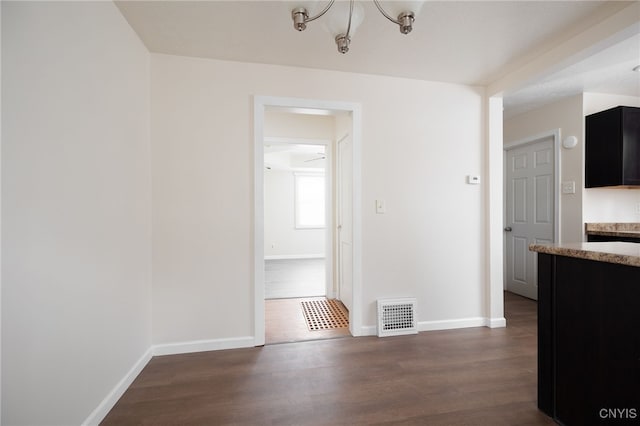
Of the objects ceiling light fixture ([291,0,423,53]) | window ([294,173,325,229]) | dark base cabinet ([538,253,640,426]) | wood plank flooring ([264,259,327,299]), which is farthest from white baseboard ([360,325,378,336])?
window ([294,173,325,229])

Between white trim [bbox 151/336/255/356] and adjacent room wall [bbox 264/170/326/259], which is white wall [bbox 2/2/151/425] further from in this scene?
adjacent room wall [bbox 264/170/326/259]

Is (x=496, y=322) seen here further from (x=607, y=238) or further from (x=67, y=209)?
(x=67, y=209)

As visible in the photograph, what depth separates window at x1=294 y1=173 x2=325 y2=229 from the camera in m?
7.53

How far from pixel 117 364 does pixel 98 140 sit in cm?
133

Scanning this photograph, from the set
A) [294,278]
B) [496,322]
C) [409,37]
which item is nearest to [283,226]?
[294,278]

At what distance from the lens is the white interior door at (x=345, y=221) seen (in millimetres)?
2812

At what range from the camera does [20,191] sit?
1.10 metres

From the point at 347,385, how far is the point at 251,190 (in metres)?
1.62

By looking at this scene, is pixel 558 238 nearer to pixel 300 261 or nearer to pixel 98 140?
pixel 98 140

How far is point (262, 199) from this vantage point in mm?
2434

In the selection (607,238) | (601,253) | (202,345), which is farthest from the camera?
(607,238)

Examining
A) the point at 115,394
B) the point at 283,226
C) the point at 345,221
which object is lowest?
the point at 115,394

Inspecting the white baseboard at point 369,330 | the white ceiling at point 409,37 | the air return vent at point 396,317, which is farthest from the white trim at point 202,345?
the white ceiling at point 409,37

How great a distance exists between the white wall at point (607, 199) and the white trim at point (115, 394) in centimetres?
440
